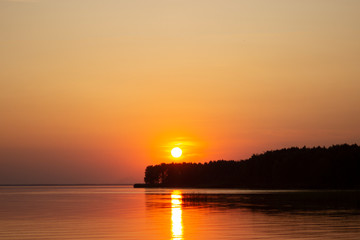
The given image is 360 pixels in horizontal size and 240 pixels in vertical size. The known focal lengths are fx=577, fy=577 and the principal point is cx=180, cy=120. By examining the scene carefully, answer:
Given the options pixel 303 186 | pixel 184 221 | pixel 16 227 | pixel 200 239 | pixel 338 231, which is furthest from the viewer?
pixel 303 186

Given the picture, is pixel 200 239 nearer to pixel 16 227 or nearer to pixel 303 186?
pixel 16 227

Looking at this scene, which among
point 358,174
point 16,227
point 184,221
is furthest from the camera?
point 358,174

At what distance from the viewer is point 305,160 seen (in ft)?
611

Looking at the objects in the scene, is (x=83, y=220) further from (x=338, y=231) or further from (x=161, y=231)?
(x=338, y=231)

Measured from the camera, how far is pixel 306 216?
5178 centimetres

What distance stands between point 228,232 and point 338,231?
7255mm

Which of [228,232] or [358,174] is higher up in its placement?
[358,174]

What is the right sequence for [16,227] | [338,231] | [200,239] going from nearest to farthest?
[200,239] → [338,231] → [16,227]

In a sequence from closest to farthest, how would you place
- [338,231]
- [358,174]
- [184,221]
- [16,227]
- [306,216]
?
[338,231] < [16,227] < [184,221] < [306,216] < [358,174]

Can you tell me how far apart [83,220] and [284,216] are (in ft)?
59.0

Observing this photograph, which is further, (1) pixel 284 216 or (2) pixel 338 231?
(1) pixel 284 216

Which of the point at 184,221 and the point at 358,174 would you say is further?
the point at 358,174

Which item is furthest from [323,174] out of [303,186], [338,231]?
[338,231]

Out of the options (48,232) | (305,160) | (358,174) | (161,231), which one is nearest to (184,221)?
(161,231)
